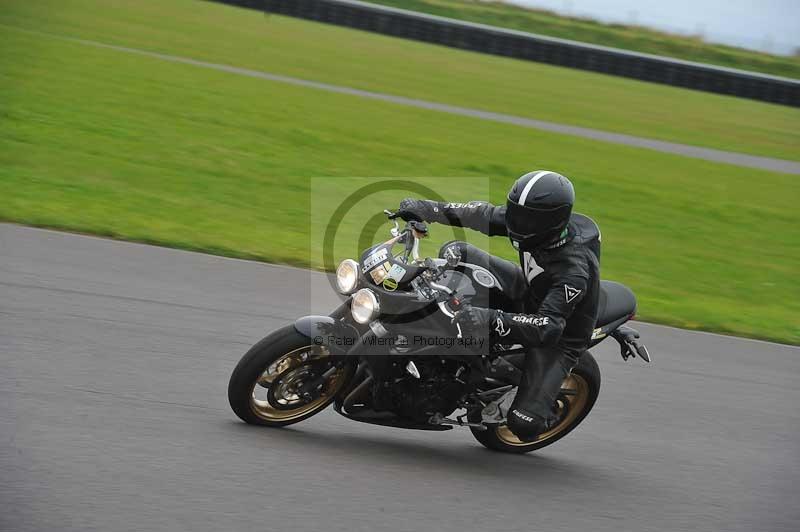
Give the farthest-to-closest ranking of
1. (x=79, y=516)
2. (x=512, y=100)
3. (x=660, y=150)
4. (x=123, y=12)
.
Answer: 1. (x=123, y=12)
2. (x=512, y=100)
3. (x=660, y=150)
4. (x=79, y=516)

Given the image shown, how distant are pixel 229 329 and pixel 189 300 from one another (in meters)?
0.56

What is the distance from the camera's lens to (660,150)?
1680 cm

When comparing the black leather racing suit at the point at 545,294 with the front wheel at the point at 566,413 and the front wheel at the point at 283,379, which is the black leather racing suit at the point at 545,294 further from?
the front wheel at the point at 283,379

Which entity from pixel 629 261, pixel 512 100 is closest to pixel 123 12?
pixel 512 100

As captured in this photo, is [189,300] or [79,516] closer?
[79,516]

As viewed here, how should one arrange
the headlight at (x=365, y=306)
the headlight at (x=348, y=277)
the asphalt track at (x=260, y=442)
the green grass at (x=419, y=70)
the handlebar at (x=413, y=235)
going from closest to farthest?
the asphalt track at (x=260, y=442), the headlight at (x=365, y=306), the headlight at (x=348, y=277), the handlebar at (x=413, y=235), the green grass at (x=419, y=70)

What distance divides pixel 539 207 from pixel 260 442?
1.93 meters

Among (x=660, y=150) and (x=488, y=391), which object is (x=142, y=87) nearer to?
(x=660, y=150)

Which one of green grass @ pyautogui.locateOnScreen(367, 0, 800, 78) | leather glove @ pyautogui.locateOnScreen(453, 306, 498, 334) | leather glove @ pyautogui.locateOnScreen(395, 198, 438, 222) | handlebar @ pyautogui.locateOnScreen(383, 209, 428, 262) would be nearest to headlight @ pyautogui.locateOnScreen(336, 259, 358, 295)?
handlebar @ pyautogui.locateOnScreen(383, 209, 428, 262)

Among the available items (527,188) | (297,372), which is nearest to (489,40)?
(527,188)

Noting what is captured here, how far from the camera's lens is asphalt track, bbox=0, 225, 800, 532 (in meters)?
4.20

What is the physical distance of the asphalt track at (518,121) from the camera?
1692cm

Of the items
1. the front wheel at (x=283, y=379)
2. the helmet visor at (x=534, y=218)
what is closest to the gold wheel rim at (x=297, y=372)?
the front wheel at (x=283, y=379)

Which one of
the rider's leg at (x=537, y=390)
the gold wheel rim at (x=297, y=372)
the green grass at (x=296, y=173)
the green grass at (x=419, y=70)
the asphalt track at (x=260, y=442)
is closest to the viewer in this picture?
the asphalt track at (x=260, y=442)
